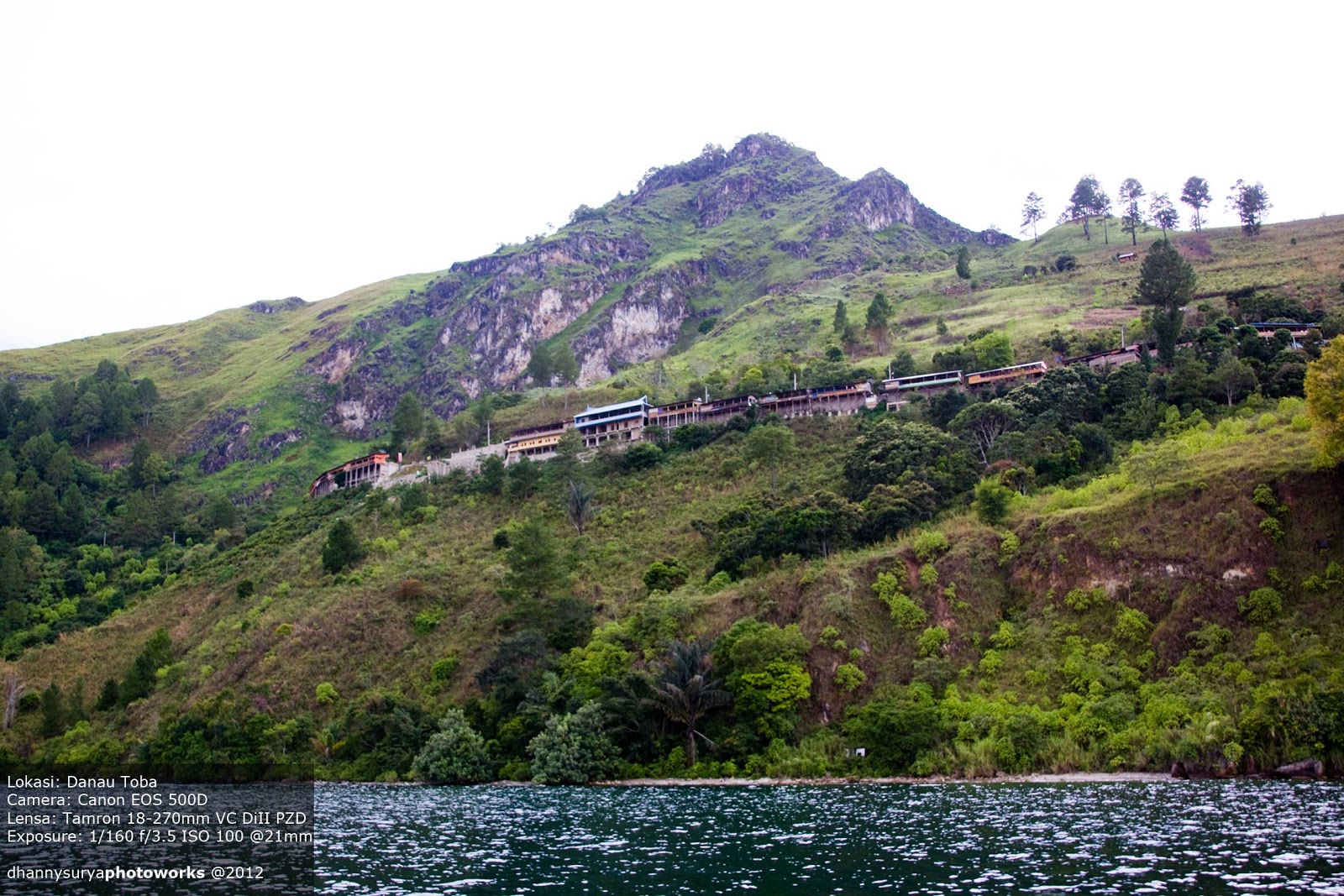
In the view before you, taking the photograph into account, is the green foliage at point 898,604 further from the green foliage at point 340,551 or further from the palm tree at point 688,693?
the green foliage at point 340,551

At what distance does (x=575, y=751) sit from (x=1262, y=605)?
40.7 meters

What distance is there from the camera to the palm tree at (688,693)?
6253 cm

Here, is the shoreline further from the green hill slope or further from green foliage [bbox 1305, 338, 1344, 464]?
green foliage [bbox 1305, 338, 1344, 464]

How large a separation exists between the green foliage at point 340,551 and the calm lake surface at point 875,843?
52.0 meters

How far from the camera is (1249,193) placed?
558ft

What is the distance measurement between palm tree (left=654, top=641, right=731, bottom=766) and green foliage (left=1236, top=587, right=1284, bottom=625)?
3032 cm

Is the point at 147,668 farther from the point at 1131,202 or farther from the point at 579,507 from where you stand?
the point at 1131,202

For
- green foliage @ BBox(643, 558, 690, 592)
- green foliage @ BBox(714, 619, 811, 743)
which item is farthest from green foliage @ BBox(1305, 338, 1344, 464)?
green foliage @ BBox(643, 558, 690, 592)

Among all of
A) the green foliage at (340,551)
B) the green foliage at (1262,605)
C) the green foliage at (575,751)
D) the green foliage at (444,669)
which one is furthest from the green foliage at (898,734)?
the green foliage at (340,551)

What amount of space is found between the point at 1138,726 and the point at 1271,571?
1544 cm

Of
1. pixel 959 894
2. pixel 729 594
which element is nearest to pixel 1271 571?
pixel 729 594

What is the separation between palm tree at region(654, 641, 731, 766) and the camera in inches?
2462

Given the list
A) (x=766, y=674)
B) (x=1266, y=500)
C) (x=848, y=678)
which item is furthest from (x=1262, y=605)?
(x=766, y=674)

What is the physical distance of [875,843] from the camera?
3316 centimetres
